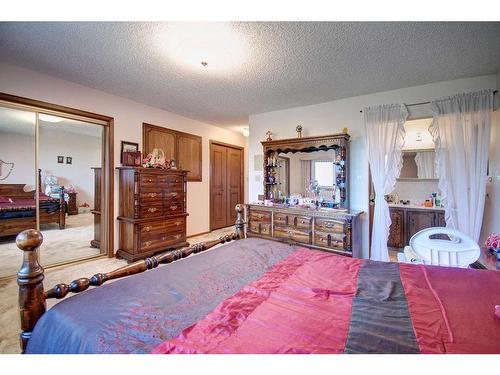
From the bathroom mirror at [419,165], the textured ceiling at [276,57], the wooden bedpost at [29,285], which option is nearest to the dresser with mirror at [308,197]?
the textured ceiling at [276,57]

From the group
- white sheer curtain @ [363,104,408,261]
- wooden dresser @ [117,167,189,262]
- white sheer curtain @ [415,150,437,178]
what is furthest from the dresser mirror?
white sheer curtain @ [415,150,437,178]

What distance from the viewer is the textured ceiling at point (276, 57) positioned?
202 centimetres

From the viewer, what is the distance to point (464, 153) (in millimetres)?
2834

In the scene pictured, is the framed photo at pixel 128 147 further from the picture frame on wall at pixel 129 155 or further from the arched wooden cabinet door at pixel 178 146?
the arched wooden cabinet door at pixel 178 146

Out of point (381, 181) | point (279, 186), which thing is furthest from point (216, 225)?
point (381, 181)

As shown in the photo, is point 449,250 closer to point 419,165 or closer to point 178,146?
point 419,165

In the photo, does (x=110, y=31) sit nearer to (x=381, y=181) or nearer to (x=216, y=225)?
(x=381, y=181)

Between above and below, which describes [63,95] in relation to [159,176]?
above

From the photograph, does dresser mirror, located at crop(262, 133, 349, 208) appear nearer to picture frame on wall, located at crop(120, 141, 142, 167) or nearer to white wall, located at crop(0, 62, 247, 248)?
white wall, located at crop(0, 62, 247, 248)

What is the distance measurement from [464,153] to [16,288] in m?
5.37

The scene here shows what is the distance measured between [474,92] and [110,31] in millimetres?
3961

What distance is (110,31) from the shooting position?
2047 millimetres

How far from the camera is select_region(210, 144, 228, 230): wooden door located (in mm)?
5508

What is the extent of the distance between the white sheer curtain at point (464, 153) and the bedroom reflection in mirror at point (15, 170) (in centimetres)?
516
